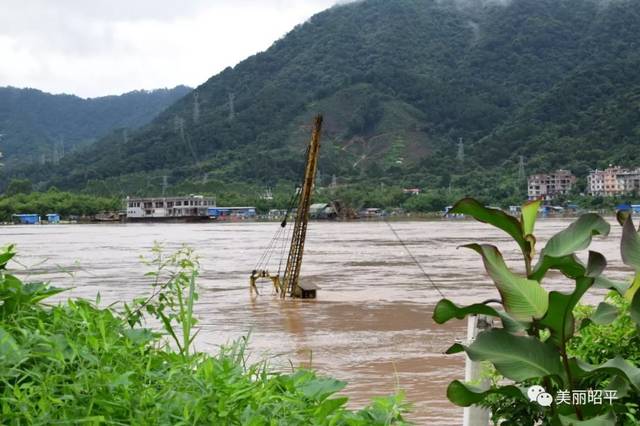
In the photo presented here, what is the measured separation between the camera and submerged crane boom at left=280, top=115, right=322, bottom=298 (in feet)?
61.4

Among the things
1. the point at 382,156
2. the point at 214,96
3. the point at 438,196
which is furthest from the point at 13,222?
the point at 214,96

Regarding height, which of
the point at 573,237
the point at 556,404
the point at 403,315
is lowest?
the point at 403,315

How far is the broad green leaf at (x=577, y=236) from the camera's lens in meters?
2.59

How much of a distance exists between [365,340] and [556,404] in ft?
36.1

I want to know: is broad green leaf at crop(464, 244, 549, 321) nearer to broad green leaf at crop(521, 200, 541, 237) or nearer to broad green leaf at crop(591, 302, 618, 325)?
broad green leaf at crop(521, 200, 541, 237)

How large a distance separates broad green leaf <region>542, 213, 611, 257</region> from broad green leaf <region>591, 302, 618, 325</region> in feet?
0.85

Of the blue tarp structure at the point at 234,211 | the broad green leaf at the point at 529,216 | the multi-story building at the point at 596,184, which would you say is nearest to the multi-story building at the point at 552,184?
the multi-story building at the point at 596,184

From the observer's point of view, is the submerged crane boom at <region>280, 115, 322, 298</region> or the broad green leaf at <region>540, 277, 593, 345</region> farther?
the submerged crane boom at <region>280, 115, 322, 298</region>

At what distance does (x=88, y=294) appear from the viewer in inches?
795

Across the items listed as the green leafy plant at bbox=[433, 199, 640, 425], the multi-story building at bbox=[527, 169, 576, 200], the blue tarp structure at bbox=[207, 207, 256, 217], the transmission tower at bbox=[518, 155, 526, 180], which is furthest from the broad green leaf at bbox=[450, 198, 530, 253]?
the transmission tower at bbox=[518, 155, 526, 180]

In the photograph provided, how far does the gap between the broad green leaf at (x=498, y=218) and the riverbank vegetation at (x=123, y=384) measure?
63cm

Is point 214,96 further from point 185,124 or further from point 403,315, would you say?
point 403,315

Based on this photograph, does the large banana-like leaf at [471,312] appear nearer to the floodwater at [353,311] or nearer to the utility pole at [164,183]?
the floodwater at [353,311]

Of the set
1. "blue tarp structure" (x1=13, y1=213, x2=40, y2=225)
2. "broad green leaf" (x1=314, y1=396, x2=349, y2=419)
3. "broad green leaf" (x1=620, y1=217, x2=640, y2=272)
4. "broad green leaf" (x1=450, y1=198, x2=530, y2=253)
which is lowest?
"blue tarp structure" (x1=13, y1=213, x2=40, y2=225)
